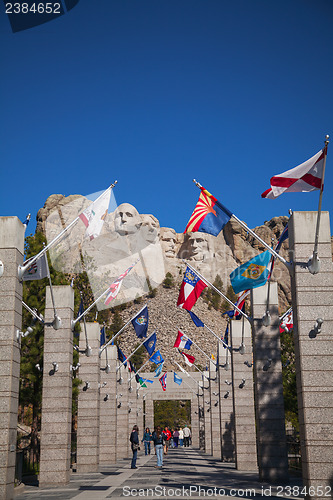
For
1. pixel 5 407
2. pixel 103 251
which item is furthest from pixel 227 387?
pixel 103 251

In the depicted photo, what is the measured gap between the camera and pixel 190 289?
72.6ft

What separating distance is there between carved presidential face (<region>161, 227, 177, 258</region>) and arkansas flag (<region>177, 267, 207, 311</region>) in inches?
4757

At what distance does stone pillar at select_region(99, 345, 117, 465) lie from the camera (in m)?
28.0

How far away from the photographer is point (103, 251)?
13250 cm

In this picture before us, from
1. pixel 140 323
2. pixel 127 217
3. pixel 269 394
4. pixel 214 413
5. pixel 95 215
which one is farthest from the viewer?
pixel 127 217

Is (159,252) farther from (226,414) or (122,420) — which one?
(226,414)

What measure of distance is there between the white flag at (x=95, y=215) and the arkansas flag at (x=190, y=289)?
6.43 metres

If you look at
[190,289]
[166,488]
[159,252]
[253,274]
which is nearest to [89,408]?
[190,289]

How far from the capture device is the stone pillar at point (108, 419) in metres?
28.0

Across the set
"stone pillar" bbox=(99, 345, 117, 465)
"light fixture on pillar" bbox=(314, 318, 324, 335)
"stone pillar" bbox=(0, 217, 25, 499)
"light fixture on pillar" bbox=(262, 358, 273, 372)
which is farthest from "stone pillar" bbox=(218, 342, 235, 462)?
"stone pillar" bbox=(0, 217, 25, 499)

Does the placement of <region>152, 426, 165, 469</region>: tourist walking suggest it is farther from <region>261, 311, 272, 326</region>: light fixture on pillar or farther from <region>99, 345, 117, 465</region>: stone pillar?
<region>261, 311, 272, 326</region>: light fixture on pillar

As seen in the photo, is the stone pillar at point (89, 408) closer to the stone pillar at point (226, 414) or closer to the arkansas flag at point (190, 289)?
the arkansas flag at point (190, 289)

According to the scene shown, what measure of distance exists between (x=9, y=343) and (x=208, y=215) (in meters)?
5.95

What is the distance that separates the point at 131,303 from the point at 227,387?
3784 inches
